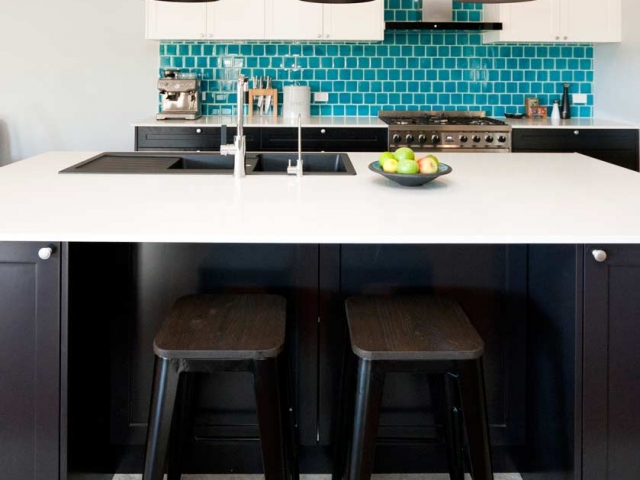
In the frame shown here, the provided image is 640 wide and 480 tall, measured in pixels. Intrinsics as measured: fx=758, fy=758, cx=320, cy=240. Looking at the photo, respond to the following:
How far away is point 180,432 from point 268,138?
9.82 feet

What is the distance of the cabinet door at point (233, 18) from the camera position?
5.17 m

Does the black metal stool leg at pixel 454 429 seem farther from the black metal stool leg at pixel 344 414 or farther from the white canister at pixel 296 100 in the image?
the white canister at pixel 296 100

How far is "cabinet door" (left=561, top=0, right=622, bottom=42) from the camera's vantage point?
17.1 feet

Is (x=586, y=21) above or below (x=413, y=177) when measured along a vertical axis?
above

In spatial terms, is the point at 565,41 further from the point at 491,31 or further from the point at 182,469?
the point at 182,469

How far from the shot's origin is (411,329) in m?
1.99

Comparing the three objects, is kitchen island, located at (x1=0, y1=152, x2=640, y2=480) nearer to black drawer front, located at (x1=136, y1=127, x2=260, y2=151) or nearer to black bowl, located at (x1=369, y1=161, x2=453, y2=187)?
black bowl, located at (x1=369, y1=161, x2=453, y2=187)

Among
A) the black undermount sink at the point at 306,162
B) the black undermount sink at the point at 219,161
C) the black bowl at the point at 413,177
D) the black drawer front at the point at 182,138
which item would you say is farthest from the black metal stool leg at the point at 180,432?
the black drawer front at the point at 182,138

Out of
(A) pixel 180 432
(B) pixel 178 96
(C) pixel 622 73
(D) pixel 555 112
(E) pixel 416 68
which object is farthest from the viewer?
(E) pixel 416 68

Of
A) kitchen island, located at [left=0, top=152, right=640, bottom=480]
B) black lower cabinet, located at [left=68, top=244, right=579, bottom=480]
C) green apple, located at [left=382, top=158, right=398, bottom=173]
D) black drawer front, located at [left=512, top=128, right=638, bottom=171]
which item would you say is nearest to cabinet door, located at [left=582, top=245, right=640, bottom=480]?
kitchen island, located at [left=0, top=152, right=640, bottom=480]

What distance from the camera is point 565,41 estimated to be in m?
5.23

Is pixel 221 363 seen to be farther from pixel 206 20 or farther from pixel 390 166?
pixel 206 20

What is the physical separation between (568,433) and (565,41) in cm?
380

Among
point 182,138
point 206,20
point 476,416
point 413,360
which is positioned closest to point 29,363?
point 413,360
